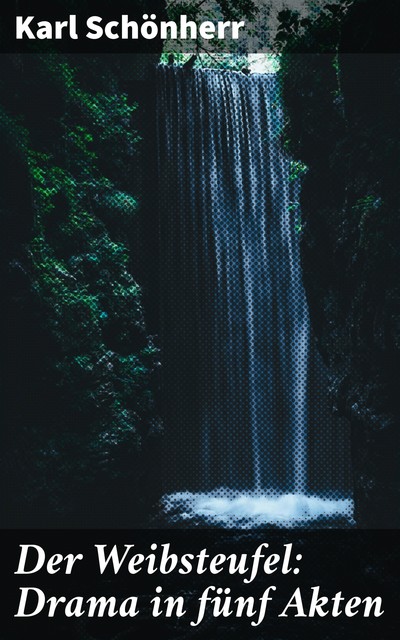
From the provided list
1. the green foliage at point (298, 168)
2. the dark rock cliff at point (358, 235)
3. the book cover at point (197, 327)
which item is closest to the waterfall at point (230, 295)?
the book cover at point (197, 327)

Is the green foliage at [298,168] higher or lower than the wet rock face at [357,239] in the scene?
higher

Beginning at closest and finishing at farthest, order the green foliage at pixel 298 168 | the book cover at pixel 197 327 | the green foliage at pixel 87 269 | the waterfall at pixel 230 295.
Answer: the book cover at pixel 197 327 → the green foliage at pixel 87 269 → the green foliage at pixel 298 168 → the waterfall at pixel 230 295

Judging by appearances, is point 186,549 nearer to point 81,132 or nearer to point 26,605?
point 26,605

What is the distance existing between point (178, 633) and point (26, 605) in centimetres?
148

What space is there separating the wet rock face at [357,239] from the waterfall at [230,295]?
1620 mm

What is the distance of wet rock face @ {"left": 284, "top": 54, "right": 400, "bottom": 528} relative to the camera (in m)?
6.23


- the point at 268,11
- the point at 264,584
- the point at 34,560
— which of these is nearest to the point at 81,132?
the point at 34,560

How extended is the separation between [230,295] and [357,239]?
133 inches

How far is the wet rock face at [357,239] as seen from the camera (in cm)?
623

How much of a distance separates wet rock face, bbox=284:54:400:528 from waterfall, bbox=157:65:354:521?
1620 mm

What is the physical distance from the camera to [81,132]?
348 inches

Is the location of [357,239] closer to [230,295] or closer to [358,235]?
[358,235]

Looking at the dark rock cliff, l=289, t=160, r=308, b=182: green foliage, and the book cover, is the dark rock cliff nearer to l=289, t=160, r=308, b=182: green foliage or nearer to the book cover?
the book cover

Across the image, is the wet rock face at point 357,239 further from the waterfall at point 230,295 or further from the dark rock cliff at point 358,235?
the waterfall at point 230,295
